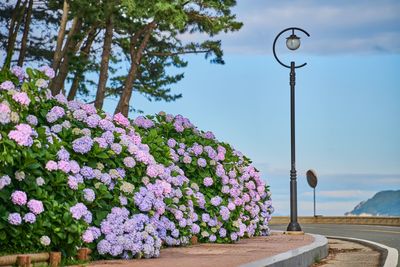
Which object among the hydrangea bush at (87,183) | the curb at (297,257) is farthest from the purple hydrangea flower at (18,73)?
the curb at (297,257)

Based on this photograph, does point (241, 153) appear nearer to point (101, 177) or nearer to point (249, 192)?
point (249, 192)

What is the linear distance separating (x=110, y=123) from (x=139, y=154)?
703 millimetres

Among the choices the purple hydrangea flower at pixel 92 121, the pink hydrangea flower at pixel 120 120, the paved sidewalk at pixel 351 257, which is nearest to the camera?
the purple hydrangea flower at pixel 92 121

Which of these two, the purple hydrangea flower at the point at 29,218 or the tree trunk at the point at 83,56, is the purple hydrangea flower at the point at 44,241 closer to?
the purple hydrangea flower at the point at 29,218

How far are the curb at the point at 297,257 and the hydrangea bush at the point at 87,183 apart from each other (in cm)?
205

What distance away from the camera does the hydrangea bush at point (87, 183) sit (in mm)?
10797

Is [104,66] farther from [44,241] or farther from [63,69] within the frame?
[44,241]

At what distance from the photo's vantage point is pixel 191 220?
51.5ft

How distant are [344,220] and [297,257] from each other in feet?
99.6

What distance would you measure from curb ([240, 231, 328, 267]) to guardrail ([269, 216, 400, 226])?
2203cm

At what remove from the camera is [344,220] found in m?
42.7

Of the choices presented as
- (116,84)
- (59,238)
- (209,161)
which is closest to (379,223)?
(116,84)

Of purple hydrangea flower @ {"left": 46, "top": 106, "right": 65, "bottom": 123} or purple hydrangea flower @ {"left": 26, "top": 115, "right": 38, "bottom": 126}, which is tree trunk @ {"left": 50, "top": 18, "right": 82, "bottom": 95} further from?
purple hydrangea flower @ {"left": 26, "top": 115, "right": 38, "bottom": 126}

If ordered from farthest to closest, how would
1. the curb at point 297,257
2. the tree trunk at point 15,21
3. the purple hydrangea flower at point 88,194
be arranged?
1. the tree trunk at point 15,21
2. the purple hydrangea flower at point 88,194
3. the curb at point 297,257
